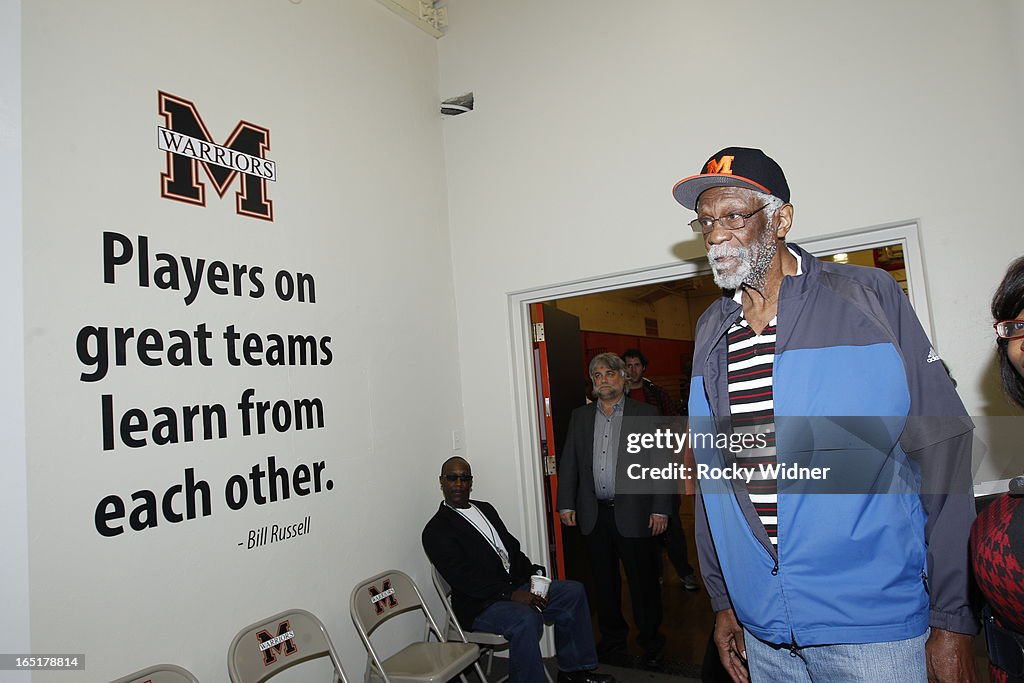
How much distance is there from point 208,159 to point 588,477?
279cm

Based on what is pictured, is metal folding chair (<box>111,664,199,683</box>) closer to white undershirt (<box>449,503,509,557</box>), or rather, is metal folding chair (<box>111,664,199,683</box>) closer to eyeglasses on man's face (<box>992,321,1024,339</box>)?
white undershirt (<box>449,503,509,557</box>)

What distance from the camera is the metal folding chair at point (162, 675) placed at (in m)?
2.30

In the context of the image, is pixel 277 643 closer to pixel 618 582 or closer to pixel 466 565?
pixel 466 565

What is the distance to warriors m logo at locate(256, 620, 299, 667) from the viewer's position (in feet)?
8.93

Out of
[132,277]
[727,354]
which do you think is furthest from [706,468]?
[132,277]

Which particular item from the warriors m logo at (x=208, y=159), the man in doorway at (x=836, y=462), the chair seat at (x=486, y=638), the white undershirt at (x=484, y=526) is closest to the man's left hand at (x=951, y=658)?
the man in doorway at (x=836, y=462)

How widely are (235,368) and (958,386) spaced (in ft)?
10.7

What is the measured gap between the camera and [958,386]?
9.58ft

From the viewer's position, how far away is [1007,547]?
1180 mm

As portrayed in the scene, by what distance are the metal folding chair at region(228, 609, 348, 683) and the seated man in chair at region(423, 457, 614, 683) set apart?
0.74 metres

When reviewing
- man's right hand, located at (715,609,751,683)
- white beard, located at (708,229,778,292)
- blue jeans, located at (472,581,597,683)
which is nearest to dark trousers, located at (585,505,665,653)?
blue jeans, located at (472,581,597,683)

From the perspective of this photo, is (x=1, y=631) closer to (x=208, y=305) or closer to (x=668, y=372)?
(x=208, y=305)

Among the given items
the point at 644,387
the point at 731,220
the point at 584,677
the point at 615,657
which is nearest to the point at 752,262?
the point at 731,220

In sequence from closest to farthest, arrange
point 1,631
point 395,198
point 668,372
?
point 1,631 → point 395,198 → point 668,372
